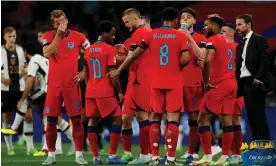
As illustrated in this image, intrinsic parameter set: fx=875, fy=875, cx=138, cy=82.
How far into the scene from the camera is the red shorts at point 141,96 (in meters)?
12.9

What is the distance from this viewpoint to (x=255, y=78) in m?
11.5

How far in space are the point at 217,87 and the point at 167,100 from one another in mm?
953

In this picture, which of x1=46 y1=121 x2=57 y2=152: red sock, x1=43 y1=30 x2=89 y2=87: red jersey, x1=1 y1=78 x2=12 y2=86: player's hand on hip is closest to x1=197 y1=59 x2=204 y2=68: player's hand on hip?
x1=43 y1=30 x2=89 y2=87: red jersey

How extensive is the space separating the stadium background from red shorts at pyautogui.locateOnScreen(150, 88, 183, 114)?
35.4ft

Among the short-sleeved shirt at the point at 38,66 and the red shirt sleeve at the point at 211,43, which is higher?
the red shirt sleeve at the point at 211,43

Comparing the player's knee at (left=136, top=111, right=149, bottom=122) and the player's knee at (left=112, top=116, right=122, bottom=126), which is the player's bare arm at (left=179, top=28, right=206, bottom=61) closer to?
the player's knee at (left=136, top=111, right=149, bottom=122)

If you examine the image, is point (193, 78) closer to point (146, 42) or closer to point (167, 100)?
point (167, 100)

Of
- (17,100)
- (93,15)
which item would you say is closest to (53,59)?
(17,100)

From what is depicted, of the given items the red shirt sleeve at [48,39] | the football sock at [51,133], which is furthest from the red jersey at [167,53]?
the football sock at [51,133]

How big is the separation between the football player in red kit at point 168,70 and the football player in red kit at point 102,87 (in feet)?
2.64

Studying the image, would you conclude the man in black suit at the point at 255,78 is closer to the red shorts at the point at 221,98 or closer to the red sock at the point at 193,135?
the red shorts at the point at 221,98

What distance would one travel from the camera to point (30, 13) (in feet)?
81.8

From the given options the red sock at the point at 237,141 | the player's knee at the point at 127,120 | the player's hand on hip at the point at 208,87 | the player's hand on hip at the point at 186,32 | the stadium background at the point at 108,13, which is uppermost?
the stadium background at the point at 108,13

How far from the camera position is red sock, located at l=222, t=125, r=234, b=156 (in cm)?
1274
